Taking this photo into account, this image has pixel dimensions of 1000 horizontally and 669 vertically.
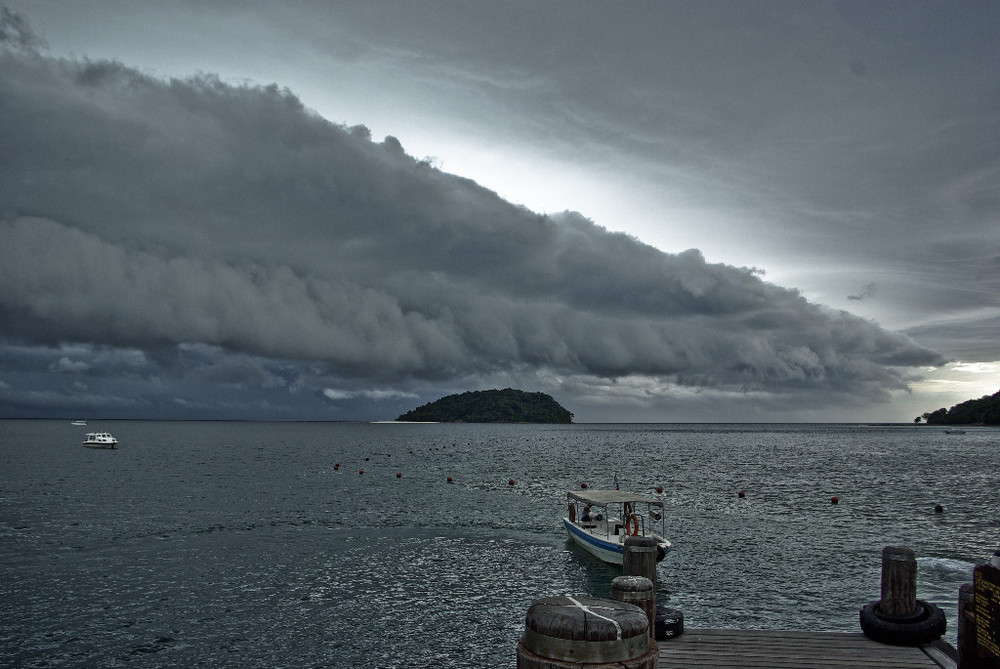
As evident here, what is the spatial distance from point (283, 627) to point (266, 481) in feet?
204

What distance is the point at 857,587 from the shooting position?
32281 millimetres

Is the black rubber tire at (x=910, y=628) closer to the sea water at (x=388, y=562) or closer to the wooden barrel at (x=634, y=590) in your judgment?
the wooden barrel at (x=634, y=590)

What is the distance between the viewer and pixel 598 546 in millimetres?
37781

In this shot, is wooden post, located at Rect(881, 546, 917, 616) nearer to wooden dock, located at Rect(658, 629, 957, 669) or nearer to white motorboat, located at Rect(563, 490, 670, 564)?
wooden dock, located at Rect(658, 629, 957, 669)

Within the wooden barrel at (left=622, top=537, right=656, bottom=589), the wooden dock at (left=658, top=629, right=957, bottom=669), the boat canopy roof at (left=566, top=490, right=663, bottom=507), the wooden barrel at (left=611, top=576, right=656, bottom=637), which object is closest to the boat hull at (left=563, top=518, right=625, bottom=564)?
the boat canopy roof at (left=566, top=490, right=663, bottom=507)

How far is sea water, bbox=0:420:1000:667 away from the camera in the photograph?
25.5 metres

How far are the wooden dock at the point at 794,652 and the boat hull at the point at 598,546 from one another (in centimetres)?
2135

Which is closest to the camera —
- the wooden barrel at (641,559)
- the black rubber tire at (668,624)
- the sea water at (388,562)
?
the wooden barrel at (641,559)

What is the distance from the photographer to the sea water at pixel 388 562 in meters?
25.5

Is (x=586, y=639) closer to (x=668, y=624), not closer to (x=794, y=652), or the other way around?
(x=668, y=624)

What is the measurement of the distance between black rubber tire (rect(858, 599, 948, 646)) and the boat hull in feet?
71.7

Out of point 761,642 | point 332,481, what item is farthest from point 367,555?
point 332,481

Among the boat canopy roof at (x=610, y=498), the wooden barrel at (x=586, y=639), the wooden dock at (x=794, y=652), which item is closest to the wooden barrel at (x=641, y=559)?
the wooden dock at (x=794, y=652)

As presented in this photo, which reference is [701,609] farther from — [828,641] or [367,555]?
[367,555]
